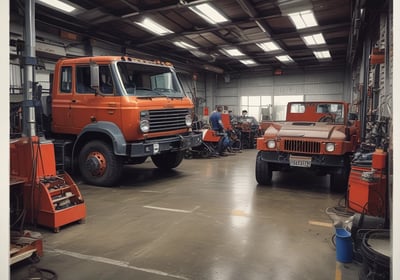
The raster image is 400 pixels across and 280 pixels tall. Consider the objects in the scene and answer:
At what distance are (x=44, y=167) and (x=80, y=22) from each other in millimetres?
6265

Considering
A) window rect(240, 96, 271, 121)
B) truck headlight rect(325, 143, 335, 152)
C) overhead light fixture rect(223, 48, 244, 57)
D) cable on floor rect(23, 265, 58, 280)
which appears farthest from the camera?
window rect(240, 96, 271, 121)

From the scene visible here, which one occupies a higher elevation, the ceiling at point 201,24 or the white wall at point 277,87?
the ceiling at point 201,24

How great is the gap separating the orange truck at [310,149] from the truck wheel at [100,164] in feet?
8.46

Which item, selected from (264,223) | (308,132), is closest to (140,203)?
(264,223)

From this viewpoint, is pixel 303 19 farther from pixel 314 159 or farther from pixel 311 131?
pixel 314 159

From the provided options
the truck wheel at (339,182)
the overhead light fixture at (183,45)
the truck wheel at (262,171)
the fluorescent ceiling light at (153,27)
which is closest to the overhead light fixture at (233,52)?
the overhead light fixture at (183,45)

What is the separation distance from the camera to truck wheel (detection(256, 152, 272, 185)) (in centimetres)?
557

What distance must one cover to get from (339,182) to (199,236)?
120 inches

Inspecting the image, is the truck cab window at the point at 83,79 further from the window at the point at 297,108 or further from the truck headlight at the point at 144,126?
the window at the point at 297,108

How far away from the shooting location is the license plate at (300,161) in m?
5.02

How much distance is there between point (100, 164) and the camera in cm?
559

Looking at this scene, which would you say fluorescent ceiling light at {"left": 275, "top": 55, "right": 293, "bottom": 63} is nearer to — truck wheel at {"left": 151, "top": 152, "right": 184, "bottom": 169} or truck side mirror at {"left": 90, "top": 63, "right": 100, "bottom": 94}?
truck wheel at {"left": 151, "top": 152, "right": 184, "bottom": 169}

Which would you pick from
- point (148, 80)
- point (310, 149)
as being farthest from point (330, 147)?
point (148, 80)

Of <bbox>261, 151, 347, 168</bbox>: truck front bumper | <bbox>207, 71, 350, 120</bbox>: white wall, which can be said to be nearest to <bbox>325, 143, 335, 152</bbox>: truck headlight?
<bbox>261, 151, 347, 168</bbox>: truck front bumper
